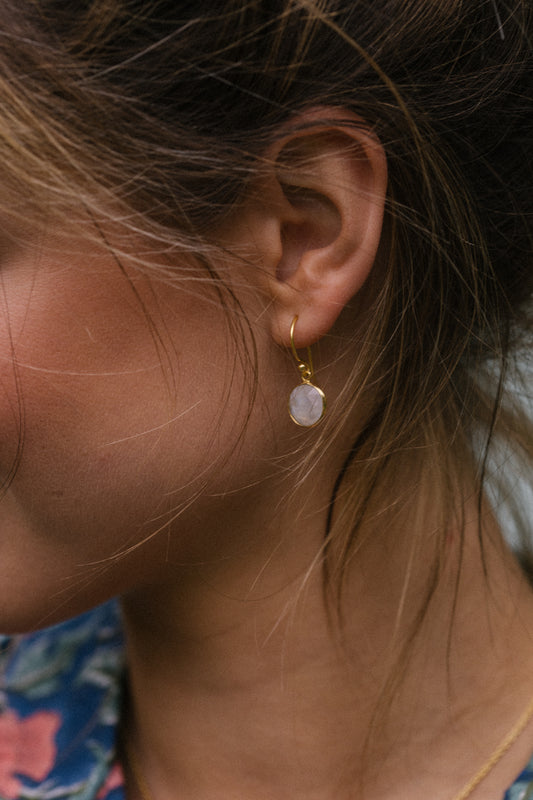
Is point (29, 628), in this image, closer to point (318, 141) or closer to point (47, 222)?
point (47, 222)

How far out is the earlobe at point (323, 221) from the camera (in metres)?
0.77

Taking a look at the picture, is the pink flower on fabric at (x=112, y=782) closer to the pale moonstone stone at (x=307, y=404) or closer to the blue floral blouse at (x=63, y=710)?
Result: the blue floral blouse at (x=63, y=710)

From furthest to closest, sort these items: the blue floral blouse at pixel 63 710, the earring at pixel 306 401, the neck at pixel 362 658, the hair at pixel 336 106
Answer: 1. the blue floral blouse at pixel 63 710
2. the neck at pixel 362 658
3. the earring at pixel 306 401
4. the hair at pixel 336 106

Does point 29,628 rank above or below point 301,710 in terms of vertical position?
above

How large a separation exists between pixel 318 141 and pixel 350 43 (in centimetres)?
8

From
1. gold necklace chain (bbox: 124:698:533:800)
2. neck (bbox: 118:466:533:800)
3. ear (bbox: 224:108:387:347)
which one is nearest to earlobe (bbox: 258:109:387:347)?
ear (bbox: 224:108:387:347)

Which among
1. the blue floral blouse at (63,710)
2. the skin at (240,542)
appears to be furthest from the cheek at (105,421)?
the blue floral blouse at (63,710)

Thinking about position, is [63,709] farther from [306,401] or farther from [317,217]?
[317,217]

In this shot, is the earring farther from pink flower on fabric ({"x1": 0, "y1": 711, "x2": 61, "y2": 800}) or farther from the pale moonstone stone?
pink flower on fabric ({"x1": 0, "y1": 711, "x2": 61, "y2": 800})

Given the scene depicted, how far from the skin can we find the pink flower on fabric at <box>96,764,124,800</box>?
0.11 ft

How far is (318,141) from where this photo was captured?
770mm

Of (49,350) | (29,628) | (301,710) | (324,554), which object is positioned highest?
(49,350)

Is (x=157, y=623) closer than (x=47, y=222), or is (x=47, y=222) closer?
(x=47, y=222)

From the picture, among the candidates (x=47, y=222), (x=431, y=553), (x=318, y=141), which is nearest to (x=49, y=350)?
(x=47, y=222)
